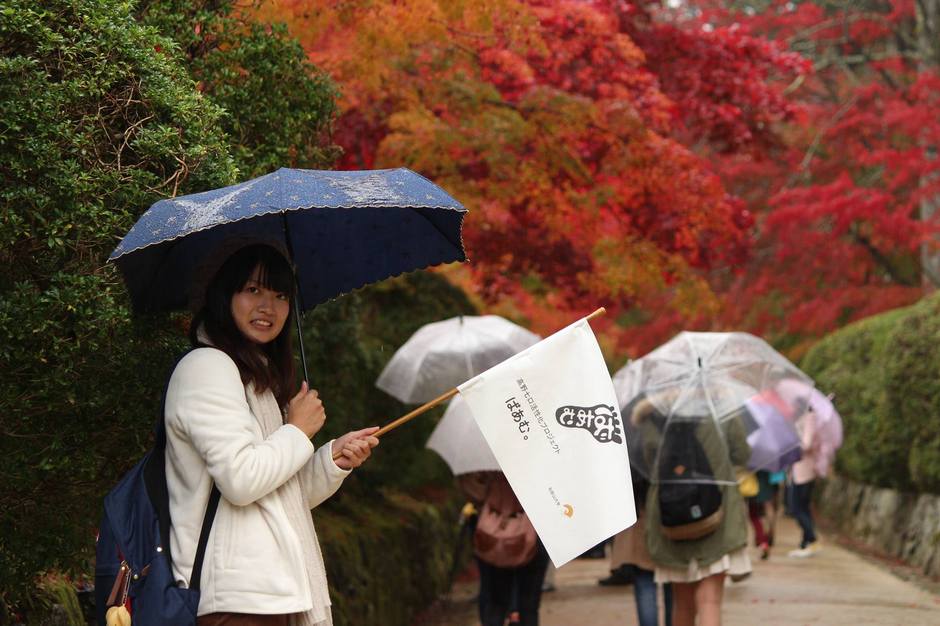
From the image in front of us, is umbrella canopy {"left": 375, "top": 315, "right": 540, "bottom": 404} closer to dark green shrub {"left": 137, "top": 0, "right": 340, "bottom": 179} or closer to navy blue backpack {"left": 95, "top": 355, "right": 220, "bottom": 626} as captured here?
dark green shrub {"left": 137, "top": 0, "right": 340, "bottom": 179}

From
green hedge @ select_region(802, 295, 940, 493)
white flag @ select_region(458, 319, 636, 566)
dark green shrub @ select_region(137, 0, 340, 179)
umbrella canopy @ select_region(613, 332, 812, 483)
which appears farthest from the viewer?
green hedge @ select_region(802, 295, 940, 493)

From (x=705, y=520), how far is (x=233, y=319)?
3.67 m

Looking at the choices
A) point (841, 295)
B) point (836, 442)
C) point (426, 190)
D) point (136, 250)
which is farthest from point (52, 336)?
point (841, 295)

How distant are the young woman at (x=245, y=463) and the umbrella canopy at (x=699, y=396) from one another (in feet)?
11.0

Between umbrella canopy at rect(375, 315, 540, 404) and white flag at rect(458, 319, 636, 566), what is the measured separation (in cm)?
524

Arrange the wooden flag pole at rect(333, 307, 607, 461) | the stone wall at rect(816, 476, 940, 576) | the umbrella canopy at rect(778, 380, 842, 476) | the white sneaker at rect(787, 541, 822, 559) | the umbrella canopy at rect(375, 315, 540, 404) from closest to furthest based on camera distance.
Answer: the wooden flag pole at rect(333, 307, 607, 461)
the umbrella canopy at rect(375, 315, 540, 404)
the stone wall at rect(816, 476, 940, 576)
the umbrella canopy at rect(778, 380, 842, 476)
the white sneaker at rect(787, 541, 822, 559)

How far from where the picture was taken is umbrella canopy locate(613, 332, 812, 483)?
6.77 m

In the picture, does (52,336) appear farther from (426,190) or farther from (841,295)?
(841,295)

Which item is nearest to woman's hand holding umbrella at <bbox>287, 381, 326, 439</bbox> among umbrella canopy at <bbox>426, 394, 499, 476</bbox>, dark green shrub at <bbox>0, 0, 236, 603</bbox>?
dark green shrub at <bbox>0, 0, 236, 603</bbox>

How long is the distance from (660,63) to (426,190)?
8.56m

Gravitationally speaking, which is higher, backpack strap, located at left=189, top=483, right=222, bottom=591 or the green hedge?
backpack strap, located at left=189, top=483, right=222, bottom=591

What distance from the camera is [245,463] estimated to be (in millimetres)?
3410

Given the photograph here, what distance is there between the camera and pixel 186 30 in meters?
5.09

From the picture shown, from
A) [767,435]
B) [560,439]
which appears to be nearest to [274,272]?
[560,439]
